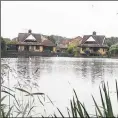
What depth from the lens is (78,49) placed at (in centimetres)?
5216

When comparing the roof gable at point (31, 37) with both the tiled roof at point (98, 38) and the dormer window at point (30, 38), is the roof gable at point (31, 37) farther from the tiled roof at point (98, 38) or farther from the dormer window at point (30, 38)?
the tiled roof at point (98, 38)

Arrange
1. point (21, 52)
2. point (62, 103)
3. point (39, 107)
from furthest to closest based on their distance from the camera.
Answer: point (21, 52) < point (62, 103) < point (39, 107)

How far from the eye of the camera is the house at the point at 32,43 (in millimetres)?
48334

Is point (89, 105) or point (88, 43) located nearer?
point (89, 105)

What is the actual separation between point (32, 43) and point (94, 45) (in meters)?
8.20

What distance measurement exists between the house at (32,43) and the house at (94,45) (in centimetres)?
427

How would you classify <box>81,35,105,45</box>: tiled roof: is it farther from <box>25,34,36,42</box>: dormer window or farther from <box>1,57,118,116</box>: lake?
<box>1,57,118,116</box>: lake

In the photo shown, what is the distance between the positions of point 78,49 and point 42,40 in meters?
5.60

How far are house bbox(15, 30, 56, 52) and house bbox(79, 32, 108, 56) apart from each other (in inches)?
168

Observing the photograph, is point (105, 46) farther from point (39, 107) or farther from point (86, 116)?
point (86, 116)

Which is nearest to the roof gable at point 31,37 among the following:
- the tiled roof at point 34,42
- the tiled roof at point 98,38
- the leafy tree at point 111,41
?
the tiled roof at point 34,42

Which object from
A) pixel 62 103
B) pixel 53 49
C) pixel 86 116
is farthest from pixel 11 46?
pixel 86 116

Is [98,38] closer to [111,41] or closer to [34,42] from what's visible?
[111,41]

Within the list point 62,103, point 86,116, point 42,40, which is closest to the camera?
point 86,116
